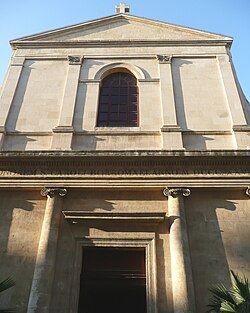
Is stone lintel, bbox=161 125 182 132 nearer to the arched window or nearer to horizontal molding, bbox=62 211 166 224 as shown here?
the arched window

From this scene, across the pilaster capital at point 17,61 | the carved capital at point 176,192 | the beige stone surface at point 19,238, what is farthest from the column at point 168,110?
the pilaster capital at point 17,61

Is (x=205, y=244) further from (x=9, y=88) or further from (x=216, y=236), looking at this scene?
(x=9, y=88)

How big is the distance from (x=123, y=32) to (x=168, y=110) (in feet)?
18.0

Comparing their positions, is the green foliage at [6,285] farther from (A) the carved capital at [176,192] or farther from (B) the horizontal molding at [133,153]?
(A) the carved capital at [176,192]

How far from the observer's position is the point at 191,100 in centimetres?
1208

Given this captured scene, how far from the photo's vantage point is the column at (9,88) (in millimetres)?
11609

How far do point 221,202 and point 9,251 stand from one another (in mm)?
5848

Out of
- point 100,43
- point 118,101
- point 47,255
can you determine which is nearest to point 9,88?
point 118,101

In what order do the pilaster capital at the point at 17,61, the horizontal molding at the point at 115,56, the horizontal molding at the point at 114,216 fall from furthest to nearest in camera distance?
1. the horizontal molding at the point at 115,56
2. the pilaster capital at the point at 17,61
3. the horizontal molding at the point at 114,216

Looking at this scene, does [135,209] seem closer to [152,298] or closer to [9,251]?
[152,298]

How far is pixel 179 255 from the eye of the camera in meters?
8.24

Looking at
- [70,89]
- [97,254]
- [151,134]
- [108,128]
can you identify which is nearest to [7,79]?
[70,89]

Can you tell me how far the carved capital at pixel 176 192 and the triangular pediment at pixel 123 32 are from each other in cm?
765

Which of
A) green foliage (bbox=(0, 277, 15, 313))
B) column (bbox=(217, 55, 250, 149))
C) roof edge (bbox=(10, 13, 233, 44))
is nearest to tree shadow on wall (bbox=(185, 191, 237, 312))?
column (bbox=(217, 55, 250, 149))
